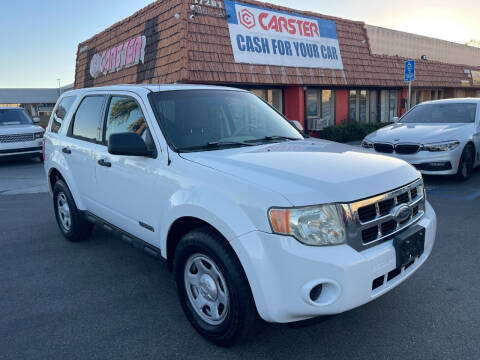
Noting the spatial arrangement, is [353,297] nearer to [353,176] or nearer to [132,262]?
[353,176]

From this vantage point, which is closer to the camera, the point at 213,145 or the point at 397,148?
the point at 213,145

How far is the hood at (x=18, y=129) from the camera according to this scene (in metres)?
12.6

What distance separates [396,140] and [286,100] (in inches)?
355

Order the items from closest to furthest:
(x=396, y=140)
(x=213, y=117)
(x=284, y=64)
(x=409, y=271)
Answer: (x=409, y=271) → (x=213, y=117) → (x=396, y=140) → (x=284, y=64)

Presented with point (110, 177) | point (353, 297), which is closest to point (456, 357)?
point (353, 297)

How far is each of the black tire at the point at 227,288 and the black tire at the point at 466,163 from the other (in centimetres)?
663

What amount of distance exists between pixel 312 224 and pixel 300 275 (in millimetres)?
293

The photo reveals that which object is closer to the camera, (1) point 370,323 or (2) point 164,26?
(1) point 370,323

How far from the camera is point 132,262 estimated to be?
4379mm

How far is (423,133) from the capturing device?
768 cm

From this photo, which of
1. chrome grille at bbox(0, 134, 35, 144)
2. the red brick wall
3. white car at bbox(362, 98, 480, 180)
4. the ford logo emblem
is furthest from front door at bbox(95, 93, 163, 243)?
chrome grille at bbox(0, 134, 35, 144)

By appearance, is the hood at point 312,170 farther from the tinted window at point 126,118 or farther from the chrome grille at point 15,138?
the chrome grille at point 15,138

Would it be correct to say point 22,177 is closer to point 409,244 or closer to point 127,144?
point 127,144

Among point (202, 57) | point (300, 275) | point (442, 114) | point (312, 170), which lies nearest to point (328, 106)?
point (202, 57)
